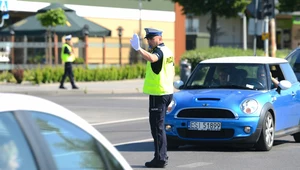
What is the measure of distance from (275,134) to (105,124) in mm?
6067

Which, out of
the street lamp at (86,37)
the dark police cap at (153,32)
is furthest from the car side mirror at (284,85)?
the street lamp at (86,37)

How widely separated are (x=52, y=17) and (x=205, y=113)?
2671 cm

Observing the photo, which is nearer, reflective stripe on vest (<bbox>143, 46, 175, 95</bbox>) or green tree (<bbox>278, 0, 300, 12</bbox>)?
reflective stripe on vest (<bbox>143, 46, 175, 95</bbox>)

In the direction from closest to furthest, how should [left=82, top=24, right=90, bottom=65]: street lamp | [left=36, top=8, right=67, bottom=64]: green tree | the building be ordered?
1. [left=36, top=8, right=67, bottom=64]: green tree
2. [left=82, top=24, right=90, bottom=65]: street lamp
3. the building

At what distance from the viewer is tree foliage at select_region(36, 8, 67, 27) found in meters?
38.6

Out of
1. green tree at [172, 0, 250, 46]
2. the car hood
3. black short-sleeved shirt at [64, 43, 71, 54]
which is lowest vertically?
the car hood

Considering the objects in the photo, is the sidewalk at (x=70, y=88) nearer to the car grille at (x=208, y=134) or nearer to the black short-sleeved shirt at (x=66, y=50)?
the black short-sleeved shirt at (x=66, y=50)

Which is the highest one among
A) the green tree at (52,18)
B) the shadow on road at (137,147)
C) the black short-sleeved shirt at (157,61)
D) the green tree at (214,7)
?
the green tree at (214,7)

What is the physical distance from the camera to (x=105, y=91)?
1252 inches

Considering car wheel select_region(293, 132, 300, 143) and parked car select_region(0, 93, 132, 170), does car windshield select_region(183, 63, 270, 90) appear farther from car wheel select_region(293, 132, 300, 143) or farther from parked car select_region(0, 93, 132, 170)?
parked car select_region(0, 93, 132, 170)

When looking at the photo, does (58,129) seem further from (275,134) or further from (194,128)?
(275,134)

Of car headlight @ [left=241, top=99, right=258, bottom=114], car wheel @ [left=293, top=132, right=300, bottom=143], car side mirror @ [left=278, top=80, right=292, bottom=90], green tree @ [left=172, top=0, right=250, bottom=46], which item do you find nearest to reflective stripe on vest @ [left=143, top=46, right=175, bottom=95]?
car headlight @ [left=241, top=99, right=258, bottom=114]

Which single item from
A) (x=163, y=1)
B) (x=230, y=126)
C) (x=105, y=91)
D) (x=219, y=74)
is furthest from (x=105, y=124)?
(x=163, y=1)

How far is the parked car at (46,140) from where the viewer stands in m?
4.17
